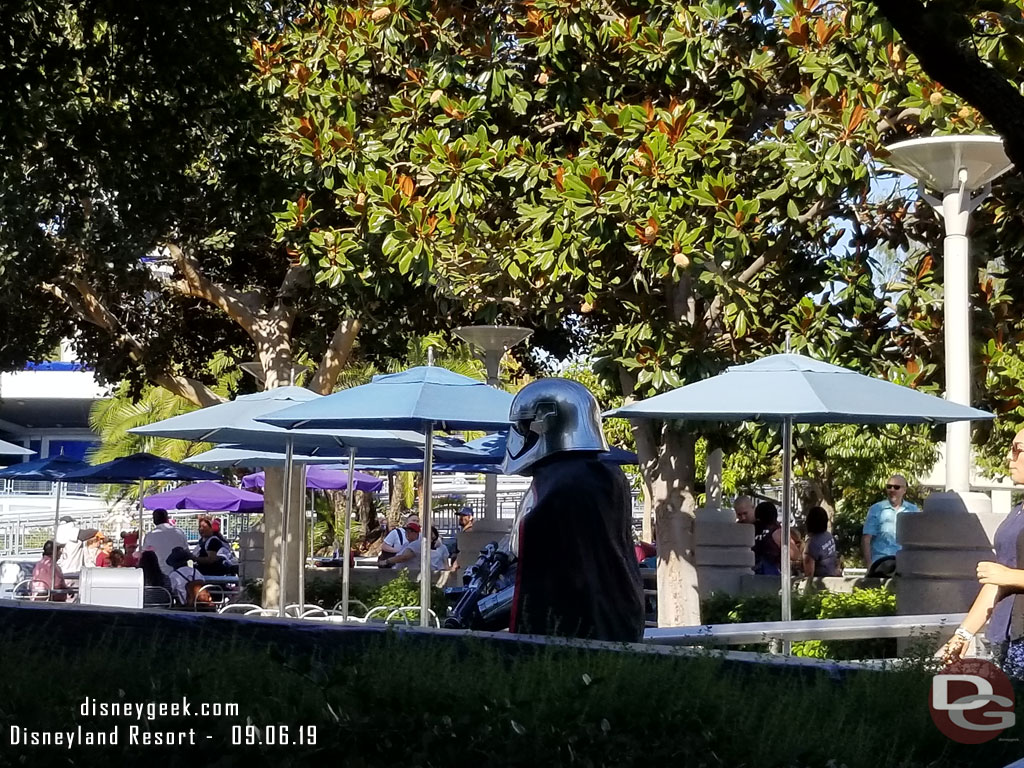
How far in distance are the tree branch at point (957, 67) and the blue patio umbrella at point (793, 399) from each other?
5.10 metres

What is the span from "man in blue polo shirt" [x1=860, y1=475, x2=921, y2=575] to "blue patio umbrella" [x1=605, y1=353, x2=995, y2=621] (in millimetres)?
3127

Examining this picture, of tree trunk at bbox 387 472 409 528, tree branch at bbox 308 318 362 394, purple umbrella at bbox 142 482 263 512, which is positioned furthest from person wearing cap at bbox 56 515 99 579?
tree trunk at bbox 387 472 409 528

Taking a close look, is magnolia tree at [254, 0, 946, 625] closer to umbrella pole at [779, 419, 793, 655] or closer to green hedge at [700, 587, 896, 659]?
green hedge at [700, 587, 896, 659]

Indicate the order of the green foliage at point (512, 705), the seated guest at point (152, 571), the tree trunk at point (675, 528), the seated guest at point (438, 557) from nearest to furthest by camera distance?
1. the green foliage at point (512, 705)
2. the tree trunk at point (675, 528)
3. the seated guest at point (152, 571)
4. the seated guest at point (438, 557)

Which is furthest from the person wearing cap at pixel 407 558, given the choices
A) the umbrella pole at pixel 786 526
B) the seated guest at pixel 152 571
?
the umbrella pole at pixel 786 526

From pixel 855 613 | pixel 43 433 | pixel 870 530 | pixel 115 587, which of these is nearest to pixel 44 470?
pixel 115 587

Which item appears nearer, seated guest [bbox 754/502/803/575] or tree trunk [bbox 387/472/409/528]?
seated guest [bbox 754/502/803/575]

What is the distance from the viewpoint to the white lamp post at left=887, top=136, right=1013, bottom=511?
Answer: 10.3m

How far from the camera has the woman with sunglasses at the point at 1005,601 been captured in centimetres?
570

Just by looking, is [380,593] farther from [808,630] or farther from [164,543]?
[808,630]

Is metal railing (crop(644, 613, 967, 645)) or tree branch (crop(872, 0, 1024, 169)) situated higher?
tree branch (crop(872, 0, 1024, 169))

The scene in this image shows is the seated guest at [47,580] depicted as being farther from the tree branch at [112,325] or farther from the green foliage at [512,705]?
the green foliage at [512,705]

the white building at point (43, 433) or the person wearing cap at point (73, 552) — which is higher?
the white building at point (43, 433)

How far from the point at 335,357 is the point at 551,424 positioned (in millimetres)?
14276
